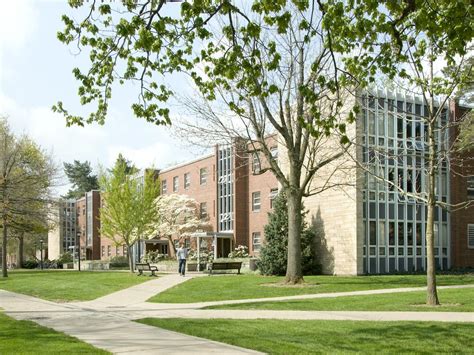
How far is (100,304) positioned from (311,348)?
10530mm

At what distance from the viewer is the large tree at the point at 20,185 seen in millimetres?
38031

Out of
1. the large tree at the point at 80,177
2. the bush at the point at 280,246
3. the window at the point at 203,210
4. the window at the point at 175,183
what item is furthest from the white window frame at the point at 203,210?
the large tree at the point at 80,177

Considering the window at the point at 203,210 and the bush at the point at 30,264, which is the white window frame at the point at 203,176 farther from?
the bush at the point at 30,264

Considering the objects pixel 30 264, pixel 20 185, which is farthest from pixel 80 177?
pixel 20 185

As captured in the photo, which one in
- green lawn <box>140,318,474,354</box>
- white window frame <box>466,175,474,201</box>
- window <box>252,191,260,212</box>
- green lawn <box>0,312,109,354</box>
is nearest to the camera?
green lawn <box>0,312,109,354</box>

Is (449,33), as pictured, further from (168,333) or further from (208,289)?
(208,289)

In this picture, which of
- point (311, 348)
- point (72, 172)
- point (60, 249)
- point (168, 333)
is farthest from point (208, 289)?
point (72, 172)

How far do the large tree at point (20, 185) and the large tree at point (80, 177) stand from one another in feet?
232

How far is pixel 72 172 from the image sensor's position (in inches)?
4715

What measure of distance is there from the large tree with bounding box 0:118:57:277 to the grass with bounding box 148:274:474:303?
1726cm

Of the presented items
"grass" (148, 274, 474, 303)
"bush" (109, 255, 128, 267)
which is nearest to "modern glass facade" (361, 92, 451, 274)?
"grass" (148, 274, 474, 303)

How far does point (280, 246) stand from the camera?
29844mm

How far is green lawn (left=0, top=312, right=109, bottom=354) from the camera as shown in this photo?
30.1 feet

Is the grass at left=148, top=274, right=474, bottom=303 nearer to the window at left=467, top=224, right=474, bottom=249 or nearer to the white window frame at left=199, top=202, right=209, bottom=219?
the window at left=467, top=224, right=474, bottom=249
